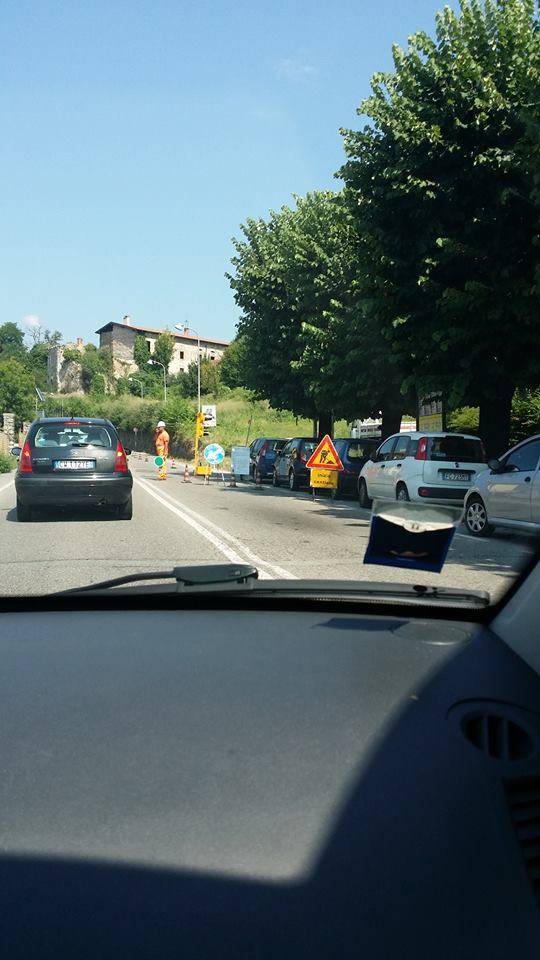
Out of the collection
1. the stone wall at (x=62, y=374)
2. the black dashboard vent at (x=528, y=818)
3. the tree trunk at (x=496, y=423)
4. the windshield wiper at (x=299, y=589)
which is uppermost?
the stone wall at (x=62, y=374)

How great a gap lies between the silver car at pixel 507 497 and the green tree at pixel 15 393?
70253 mm

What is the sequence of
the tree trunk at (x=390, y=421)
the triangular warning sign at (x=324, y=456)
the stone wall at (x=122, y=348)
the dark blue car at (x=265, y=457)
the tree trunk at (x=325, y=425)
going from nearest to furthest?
the triangular warning sign at (x=324, y=456) → the tree trunk at (x=390, y=421) → the dark blue car at (x=265, y=457) → the tree trunk at (x=325, y=425) → the stone wall at (x=122, y=348)

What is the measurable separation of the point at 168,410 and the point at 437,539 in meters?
68.4

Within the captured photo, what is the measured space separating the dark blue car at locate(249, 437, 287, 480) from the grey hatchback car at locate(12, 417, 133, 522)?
18953mm

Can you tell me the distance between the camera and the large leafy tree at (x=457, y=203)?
16.8m

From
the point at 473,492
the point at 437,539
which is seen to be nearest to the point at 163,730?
the point at 437,539

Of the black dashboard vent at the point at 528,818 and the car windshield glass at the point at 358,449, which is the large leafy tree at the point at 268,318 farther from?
the black dashboard vent at the point at 528,818

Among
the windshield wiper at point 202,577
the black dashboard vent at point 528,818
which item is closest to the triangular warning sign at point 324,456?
the windshield wiper at point 202,577

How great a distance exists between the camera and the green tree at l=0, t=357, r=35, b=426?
76.6 m

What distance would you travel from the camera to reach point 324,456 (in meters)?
12.2

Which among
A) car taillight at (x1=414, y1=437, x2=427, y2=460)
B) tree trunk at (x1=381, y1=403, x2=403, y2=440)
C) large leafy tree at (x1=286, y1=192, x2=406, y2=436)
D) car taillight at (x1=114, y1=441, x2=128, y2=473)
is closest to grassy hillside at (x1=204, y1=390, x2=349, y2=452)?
tree trunk at (x1=381, y1=403, x2=403, y2=440)

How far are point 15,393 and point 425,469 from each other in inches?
2937

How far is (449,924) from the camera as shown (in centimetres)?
148

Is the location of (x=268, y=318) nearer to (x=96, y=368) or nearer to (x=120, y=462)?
(x=120, y=462)
